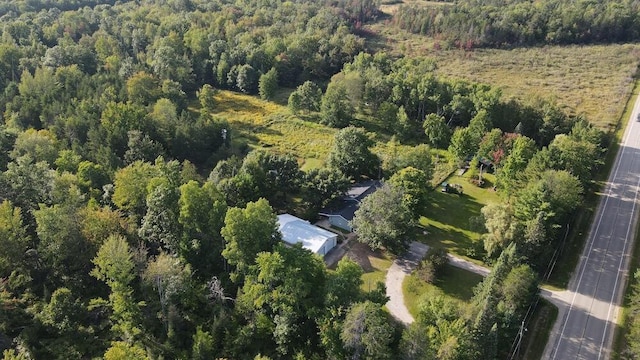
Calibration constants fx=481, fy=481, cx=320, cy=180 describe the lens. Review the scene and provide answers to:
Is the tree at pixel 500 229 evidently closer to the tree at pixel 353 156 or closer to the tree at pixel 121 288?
the tree at pixel 353 156

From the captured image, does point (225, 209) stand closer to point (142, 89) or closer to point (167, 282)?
point (167, 282)

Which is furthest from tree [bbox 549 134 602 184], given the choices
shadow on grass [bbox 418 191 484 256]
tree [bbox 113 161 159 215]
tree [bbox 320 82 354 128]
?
tree [bbox 113 161 159 215]

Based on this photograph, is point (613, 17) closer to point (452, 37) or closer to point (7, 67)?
point (452, 37)

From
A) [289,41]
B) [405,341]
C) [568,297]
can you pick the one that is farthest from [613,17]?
[405,341]

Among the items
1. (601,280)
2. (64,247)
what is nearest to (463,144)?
(601,280)

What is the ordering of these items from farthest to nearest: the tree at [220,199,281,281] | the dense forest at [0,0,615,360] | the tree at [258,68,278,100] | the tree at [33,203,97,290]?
the tree at [258,68,278,100], the tree at [33,203,97,290], the tree at [220,199,281,281], the dense forest at [0,0,615,360]

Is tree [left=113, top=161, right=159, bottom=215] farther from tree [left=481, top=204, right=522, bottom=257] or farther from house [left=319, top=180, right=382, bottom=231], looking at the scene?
tree [left=481, top=204, right=522, bottom=257]
